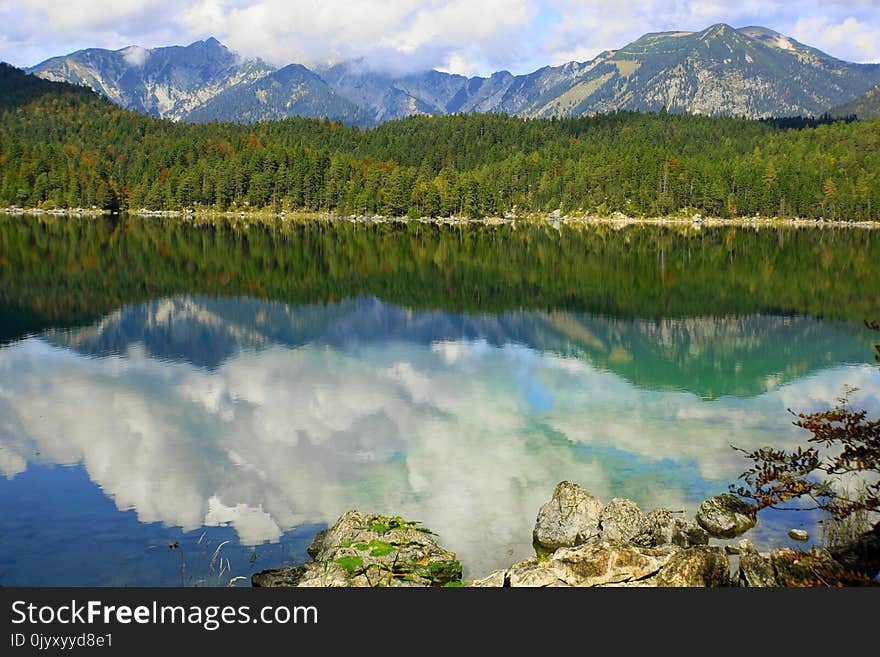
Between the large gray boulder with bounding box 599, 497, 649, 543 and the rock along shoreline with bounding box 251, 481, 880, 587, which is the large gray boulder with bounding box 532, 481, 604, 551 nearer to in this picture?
the rock along shoreline with bounding box 251, 481, 880, 587

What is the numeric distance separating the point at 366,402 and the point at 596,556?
1499 cm

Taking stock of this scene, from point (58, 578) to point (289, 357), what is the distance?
752 inches

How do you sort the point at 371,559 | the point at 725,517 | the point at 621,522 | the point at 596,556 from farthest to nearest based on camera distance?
the point at 725,517 < the point at 621,522 < the point at 371,559 < the point at 596,556

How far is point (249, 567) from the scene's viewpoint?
13.5 metres

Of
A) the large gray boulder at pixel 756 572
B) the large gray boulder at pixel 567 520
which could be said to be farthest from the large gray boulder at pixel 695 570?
the large gray boulder at pixel 567 520

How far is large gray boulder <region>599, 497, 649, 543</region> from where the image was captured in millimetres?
14102

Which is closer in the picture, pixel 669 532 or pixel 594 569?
pixel 594 569

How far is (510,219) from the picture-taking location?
180500 millimetres

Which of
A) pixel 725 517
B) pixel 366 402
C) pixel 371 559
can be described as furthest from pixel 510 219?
pixel 371 559

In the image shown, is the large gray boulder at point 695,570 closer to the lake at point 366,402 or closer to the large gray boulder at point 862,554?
the large gray boulder at point 862,554

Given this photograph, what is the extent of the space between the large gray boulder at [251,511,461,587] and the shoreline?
148 m

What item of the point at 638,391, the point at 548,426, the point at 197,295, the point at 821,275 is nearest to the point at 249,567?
the point at 548,426

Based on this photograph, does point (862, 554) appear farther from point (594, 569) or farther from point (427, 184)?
point (427, 184)

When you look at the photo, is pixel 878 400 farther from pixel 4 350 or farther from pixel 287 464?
pixel 4 350
